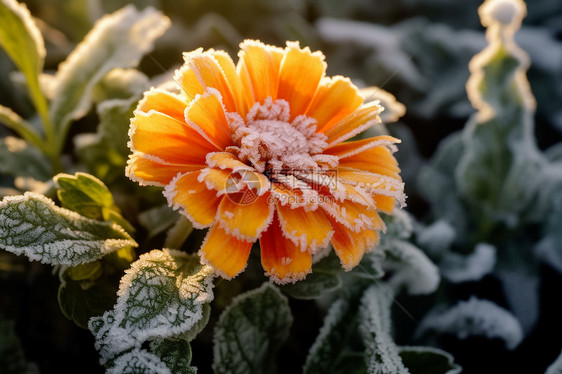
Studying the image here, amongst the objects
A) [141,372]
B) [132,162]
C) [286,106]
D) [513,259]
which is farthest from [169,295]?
[513,259]

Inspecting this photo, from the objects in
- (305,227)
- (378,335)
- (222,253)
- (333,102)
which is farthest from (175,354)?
(333,102)

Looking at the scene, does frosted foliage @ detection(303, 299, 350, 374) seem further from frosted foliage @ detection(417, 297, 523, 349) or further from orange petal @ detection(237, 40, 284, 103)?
orange petal @ detection(237, 40, 284, 103)

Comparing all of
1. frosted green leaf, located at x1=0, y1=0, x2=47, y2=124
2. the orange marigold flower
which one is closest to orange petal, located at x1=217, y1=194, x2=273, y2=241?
the orange marigold flower

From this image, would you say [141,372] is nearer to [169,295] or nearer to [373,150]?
[169,295]

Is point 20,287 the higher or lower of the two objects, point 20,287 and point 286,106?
the lower

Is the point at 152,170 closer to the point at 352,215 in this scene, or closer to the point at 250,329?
the point at 352,215

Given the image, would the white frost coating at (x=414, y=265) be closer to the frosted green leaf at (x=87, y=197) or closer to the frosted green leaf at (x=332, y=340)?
the frosted green leaf at (x=332, y=340)

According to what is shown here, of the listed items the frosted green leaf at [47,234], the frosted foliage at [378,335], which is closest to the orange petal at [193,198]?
the frosted green leaf at [47,234]
